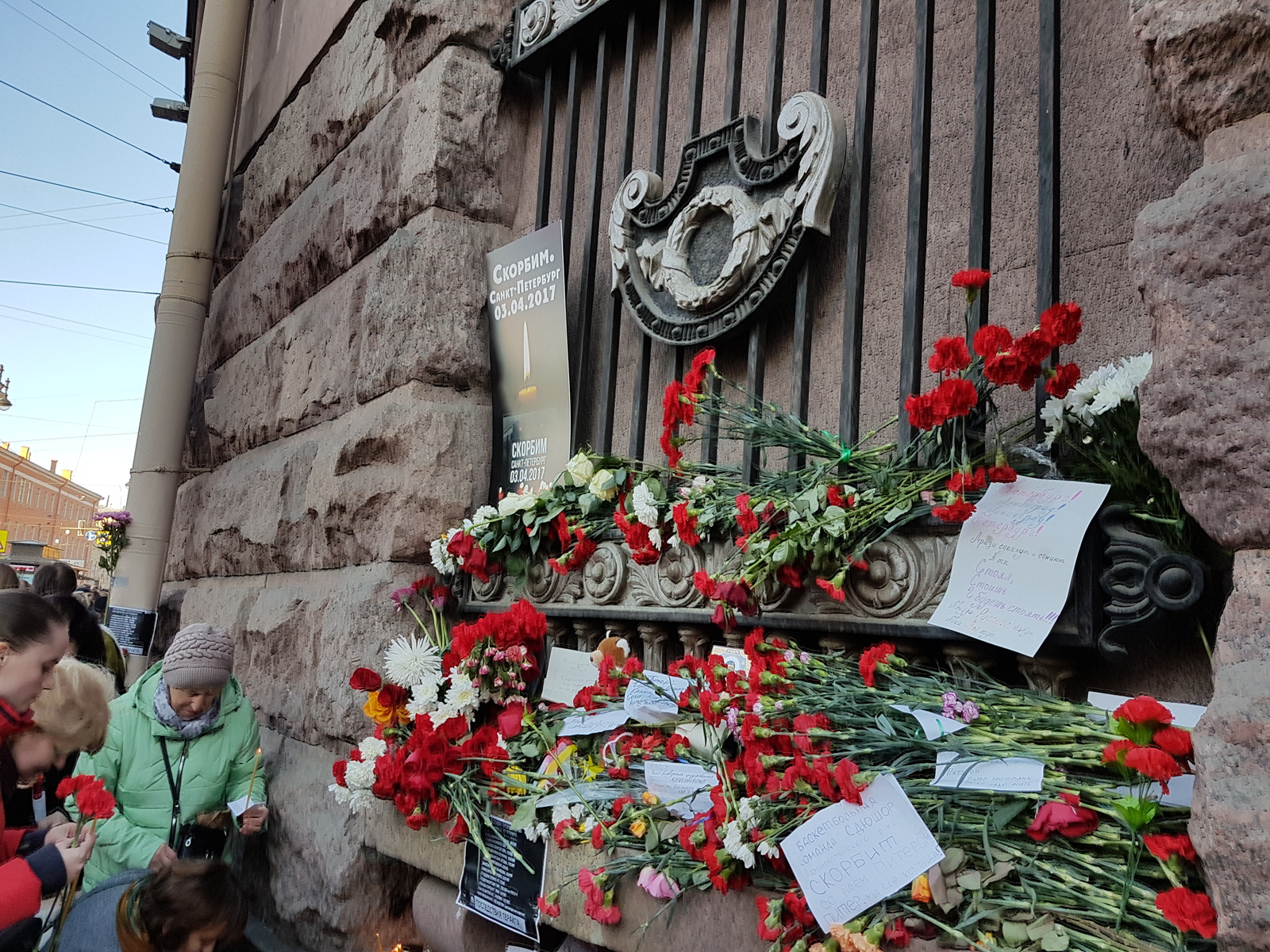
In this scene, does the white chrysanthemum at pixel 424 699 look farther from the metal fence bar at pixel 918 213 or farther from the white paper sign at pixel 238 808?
the metal fence bar at pixel 918 213

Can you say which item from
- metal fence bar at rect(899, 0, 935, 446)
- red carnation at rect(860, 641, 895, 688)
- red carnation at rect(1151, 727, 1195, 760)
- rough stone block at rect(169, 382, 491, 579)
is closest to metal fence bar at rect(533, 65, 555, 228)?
rough stone block at rect(169, 382, 491, 579)

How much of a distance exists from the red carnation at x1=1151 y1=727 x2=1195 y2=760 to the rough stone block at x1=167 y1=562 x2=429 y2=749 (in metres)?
2.18

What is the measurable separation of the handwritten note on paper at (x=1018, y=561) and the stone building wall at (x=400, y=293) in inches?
8.5

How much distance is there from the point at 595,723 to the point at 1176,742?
1230 mm

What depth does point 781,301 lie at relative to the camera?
227 centimetres

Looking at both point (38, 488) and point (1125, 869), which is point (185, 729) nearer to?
point (1125, 869)

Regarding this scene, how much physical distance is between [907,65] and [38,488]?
48487 millimetres

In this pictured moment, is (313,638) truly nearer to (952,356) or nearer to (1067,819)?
(952,356)

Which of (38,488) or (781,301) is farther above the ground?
(38,488)

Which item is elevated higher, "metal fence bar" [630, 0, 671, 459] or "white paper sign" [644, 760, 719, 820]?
"metal fence bar" [630, 0, 671, 459]

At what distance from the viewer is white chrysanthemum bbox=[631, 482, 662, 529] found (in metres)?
2.12

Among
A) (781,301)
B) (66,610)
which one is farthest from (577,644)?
(66,610)

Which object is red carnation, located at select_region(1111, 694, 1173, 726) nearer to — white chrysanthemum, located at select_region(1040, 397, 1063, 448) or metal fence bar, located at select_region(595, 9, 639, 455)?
white chrysanthemum, located at select_region(1040, 397, 1063, 448)

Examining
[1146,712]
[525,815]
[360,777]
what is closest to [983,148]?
[1146,712]
